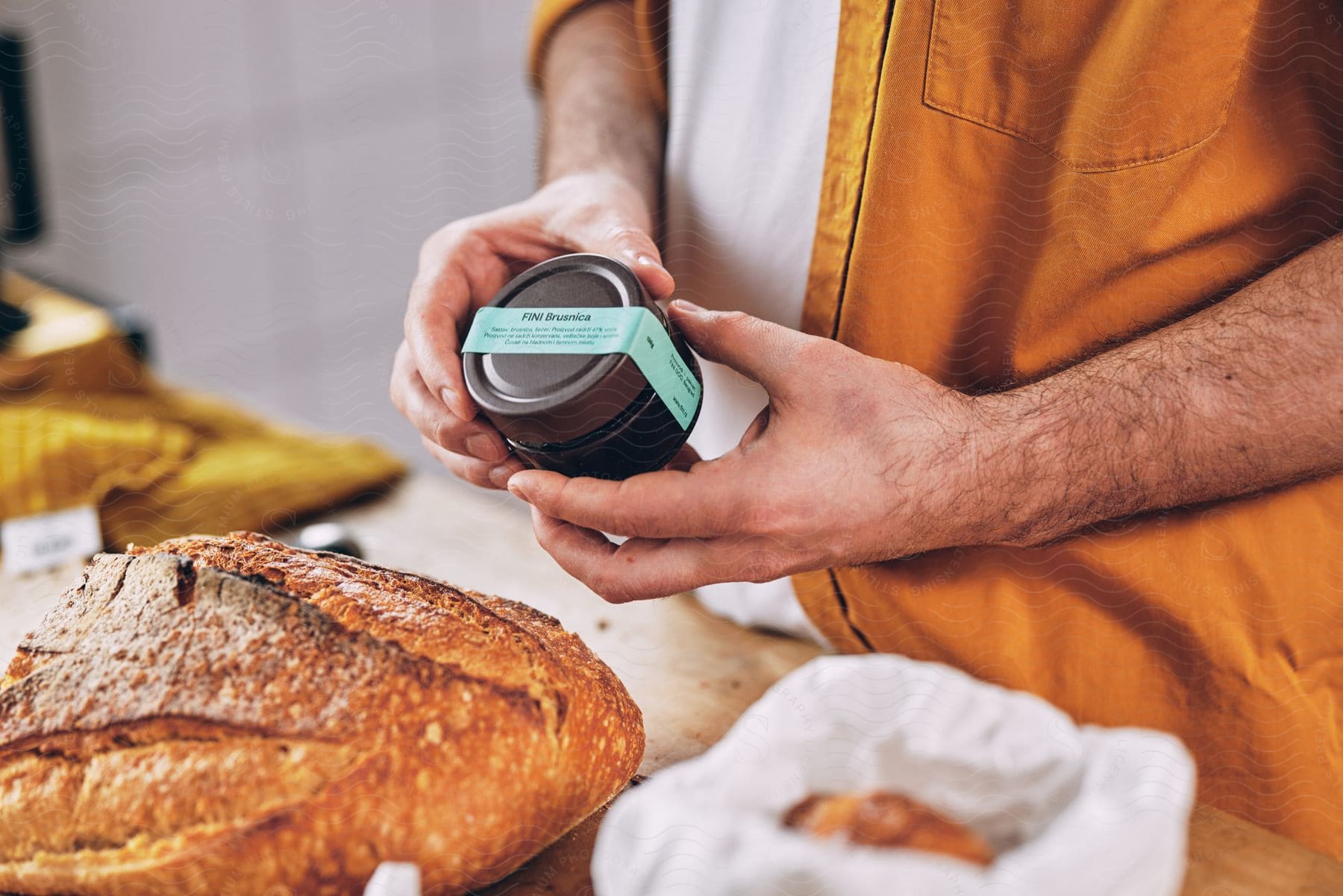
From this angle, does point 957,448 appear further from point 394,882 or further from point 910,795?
point 394,882

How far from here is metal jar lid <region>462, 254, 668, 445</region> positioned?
0.42 metres

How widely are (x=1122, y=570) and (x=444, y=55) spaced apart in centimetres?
92

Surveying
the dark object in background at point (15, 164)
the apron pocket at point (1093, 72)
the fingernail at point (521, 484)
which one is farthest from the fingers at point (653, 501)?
the dark object in background at point (15, 164)

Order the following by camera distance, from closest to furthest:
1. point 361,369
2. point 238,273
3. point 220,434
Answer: point 361,369, point 220,434, point 238,273

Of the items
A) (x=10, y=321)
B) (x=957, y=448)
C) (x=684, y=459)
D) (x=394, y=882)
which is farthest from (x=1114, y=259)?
(x=10, y=321)

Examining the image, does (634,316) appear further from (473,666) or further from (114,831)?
(114,831)

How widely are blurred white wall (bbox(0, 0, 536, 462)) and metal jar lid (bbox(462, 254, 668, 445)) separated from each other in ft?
0.74

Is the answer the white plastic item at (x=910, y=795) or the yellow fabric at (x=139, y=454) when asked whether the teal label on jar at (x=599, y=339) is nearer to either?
the white plastic item at (x=910, y=795)

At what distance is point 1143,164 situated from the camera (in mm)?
522

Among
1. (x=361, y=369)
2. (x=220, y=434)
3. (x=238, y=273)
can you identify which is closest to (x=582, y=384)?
(x=361, y=369)

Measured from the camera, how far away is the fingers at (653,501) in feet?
1.54

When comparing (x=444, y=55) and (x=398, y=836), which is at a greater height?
(x=444, y=55)

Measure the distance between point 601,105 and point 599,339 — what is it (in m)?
0.39

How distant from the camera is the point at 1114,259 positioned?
0.54m
